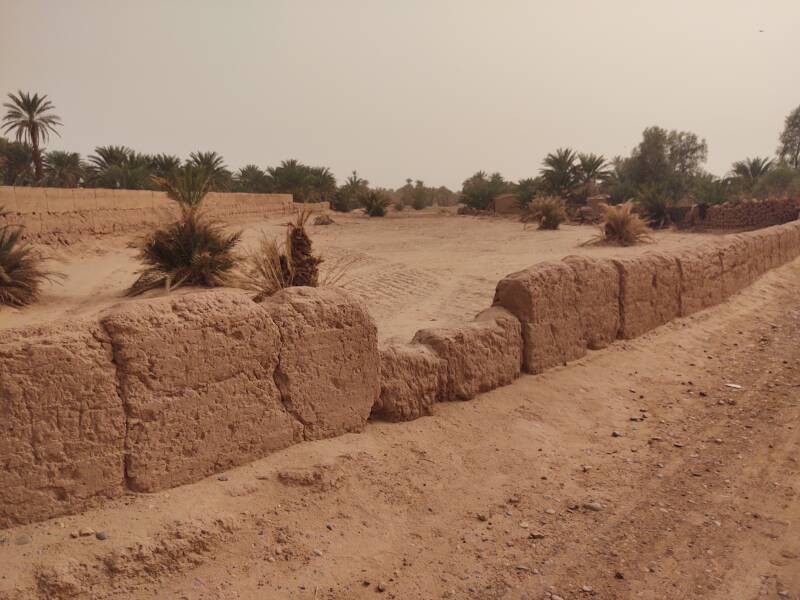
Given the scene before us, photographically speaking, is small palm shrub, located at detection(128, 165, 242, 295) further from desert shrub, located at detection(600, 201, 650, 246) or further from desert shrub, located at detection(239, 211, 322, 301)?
desert shrub, located at detection(600, 201, 650, 246)

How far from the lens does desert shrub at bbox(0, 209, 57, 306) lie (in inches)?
293

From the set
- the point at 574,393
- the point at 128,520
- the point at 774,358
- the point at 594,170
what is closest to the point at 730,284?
the point at 774,358

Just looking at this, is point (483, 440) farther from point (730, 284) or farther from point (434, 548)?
point (730, 284)

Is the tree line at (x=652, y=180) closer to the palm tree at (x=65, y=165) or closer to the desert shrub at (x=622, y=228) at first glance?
the desert shrub at (x=622, y=228)

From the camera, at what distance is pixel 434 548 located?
2646 millimetres

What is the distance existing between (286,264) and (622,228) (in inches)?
346

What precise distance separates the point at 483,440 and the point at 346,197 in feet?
82.0

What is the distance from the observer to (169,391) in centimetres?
261

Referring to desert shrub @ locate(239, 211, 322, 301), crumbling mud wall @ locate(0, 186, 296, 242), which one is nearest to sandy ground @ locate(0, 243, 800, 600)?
desert shrub @ locate(239, 211, 322, 301)

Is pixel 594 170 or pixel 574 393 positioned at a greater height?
pixel 594 170

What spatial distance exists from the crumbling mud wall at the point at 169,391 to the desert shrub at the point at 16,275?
5.77 metres

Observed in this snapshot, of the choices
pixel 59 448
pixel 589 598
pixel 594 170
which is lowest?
pixel 589 598

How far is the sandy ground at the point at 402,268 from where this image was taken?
673cm

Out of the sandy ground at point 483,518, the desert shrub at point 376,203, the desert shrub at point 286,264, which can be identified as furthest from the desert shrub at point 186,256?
the desert shrub at point 376,203
